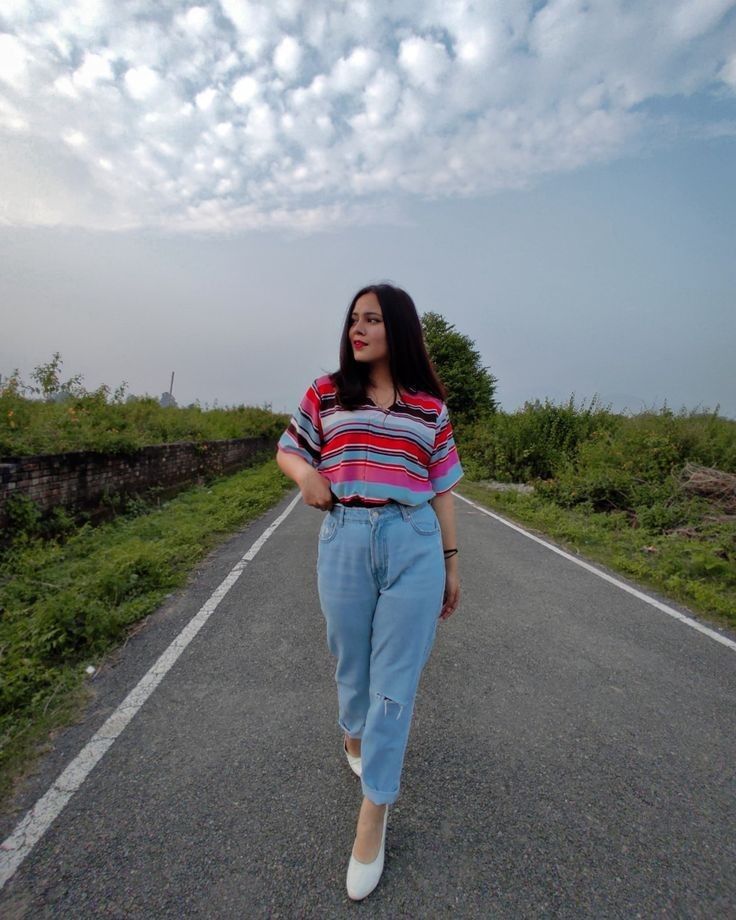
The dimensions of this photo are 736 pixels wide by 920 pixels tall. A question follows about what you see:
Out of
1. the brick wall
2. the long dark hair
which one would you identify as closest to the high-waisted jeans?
the long dark hair

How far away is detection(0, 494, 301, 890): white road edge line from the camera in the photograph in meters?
1.88

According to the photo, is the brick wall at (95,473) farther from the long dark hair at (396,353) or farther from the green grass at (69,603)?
the long dark hair at (396,353)

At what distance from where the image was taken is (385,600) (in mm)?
1752

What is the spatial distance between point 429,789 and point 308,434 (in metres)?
1.65

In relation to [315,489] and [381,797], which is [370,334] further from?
[381,797]

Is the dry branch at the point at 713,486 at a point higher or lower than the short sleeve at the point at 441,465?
lower

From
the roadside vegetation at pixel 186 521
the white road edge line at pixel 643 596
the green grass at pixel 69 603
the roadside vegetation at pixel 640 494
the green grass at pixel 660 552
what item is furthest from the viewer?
the roadside vegetation at pixel 640 494

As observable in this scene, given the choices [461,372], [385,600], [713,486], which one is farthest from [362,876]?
[461,372]

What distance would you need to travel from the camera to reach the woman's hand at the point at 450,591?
2008mm

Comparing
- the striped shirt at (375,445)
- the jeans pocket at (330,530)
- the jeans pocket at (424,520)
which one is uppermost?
the striped shirt at (375,445)

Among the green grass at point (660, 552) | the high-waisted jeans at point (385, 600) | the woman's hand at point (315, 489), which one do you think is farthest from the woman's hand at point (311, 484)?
the green grass at point (660, 552)

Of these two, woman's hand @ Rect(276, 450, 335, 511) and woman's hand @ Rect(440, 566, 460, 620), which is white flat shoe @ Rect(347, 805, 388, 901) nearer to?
woman's hand @ Rect(440, 566, 460, 620)

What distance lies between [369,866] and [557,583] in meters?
4.41

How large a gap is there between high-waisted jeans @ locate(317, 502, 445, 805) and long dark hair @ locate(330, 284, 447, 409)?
448mm
